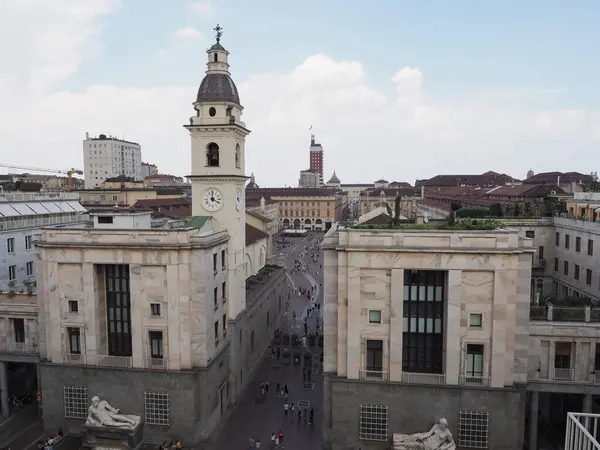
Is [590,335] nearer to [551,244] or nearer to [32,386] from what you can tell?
[551,244]

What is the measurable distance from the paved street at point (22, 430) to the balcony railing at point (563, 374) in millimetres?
36240

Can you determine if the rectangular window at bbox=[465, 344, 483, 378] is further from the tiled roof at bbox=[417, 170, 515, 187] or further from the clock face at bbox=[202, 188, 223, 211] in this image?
the tiled roof at bbox=[417, 170, 515, 187]

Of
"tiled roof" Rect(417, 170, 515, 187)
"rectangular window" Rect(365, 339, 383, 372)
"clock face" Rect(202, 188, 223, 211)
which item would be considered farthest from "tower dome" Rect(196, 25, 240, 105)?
"tiled roof" Rect(417, 170, 515, 187)

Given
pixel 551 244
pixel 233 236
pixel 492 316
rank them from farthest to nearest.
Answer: pixel 551 244 < pixel 233 236 < pixel 492 316

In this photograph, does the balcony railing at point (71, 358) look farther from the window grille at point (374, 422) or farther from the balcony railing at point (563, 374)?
the balcony railing at point (563, 374)

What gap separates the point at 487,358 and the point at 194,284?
1969 cm

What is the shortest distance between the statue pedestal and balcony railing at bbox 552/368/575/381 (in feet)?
92.6

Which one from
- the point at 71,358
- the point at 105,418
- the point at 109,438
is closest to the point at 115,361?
the point at 71,358

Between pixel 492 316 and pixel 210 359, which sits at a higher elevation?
pixel 492 316

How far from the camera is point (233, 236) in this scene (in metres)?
40.8

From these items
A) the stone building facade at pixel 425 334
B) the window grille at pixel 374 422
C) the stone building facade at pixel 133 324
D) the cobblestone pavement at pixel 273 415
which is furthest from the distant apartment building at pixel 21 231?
the window grille at pixel 374 422

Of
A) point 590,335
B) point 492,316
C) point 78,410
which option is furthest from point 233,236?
point 590,335

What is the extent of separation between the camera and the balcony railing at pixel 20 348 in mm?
37906

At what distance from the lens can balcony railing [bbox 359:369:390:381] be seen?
31031mm
